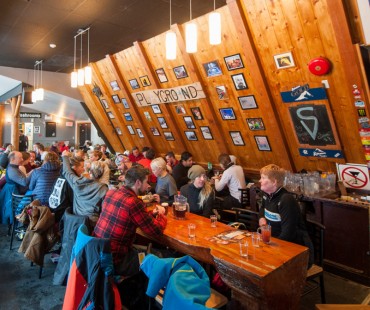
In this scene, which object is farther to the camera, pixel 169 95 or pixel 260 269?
pixel 169 95

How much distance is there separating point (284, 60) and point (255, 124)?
1.41m

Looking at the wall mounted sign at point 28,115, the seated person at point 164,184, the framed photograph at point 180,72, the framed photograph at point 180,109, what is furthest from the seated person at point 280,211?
the wall mounted sign at point 28,115

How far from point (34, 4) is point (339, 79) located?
440 centimetres

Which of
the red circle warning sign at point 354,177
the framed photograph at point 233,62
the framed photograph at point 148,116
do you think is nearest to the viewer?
the red circle warning sign at point 354,177

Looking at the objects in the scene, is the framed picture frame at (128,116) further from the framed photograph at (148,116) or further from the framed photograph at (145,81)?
the framed photograph at (145,81)

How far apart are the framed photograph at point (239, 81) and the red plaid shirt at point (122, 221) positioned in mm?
3151

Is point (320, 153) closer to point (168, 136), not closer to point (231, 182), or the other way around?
point (231, 182)

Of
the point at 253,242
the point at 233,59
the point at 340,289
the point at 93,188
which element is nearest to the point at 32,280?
the point at 93,188

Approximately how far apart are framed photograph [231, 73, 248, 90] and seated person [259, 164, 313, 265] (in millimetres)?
2459

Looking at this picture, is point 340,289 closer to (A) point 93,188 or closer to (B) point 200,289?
(B) point 200,289

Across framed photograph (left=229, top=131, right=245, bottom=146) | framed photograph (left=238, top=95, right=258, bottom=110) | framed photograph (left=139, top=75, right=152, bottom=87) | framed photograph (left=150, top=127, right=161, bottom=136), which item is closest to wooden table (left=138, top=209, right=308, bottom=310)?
framed photograph (left=238, top=95, right=258, bottom=110)

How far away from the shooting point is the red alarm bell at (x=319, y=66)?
375cm

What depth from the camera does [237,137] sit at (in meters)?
5.88

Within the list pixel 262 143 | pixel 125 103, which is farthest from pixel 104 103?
pixel 262 143
